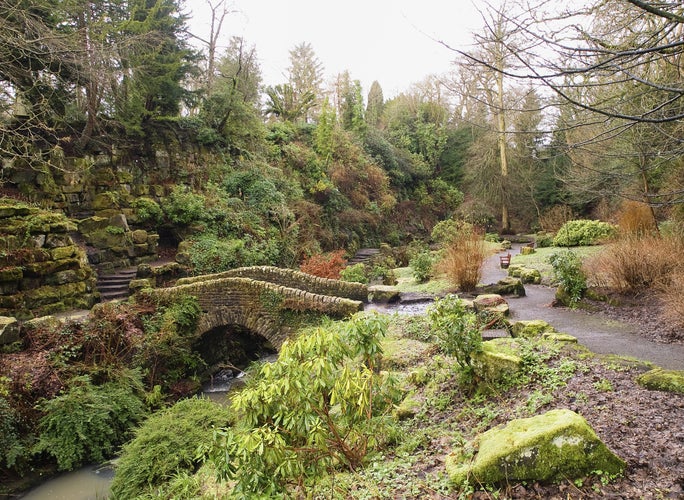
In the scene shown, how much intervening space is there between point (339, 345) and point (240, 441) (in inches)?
39.8

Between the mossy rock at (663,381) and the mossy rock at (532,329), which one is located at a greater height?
the mossy rock at (663,381)

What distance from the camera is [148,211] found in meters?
13.7

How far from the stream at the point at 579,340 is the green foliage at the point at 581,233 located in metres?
9.07

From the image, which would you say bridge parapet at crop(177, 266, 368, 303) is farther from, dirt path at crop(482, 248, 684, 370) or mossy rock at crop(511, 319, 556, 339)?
mossy rock at crop(511, 319, 556, 339)

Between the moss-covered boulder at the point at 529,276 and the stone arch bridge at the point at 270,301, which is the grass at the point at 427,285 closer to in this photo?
the stone arch bridge at the point at 270,301

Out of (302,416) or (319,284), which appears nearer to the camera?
(302,416)

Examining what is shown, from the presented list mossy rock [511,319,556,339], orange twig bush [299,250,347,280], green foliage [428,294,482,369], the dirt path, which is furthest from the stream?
orange twig bush [299,250,347,280]

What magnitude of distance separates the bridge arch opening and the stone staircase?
2.77 meters

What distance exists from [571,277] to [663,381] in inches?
175

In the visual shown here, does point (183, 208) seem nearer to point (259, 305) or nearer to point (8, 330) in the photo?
point (259, 305)

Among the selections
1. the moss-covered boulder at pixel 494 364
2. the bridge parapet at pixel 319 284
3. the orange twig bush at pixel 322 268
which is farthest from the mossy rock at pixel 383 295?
the moss-covered boulder at pixel 494 364

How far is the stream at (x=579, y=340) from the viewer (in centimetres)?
486

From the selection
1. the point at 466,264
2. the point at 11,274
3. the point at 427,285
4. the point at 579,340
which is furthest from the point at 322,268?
the point at 579,340

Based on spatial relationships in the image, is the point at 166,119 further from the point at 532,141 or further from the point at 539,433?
the point at 532,141
